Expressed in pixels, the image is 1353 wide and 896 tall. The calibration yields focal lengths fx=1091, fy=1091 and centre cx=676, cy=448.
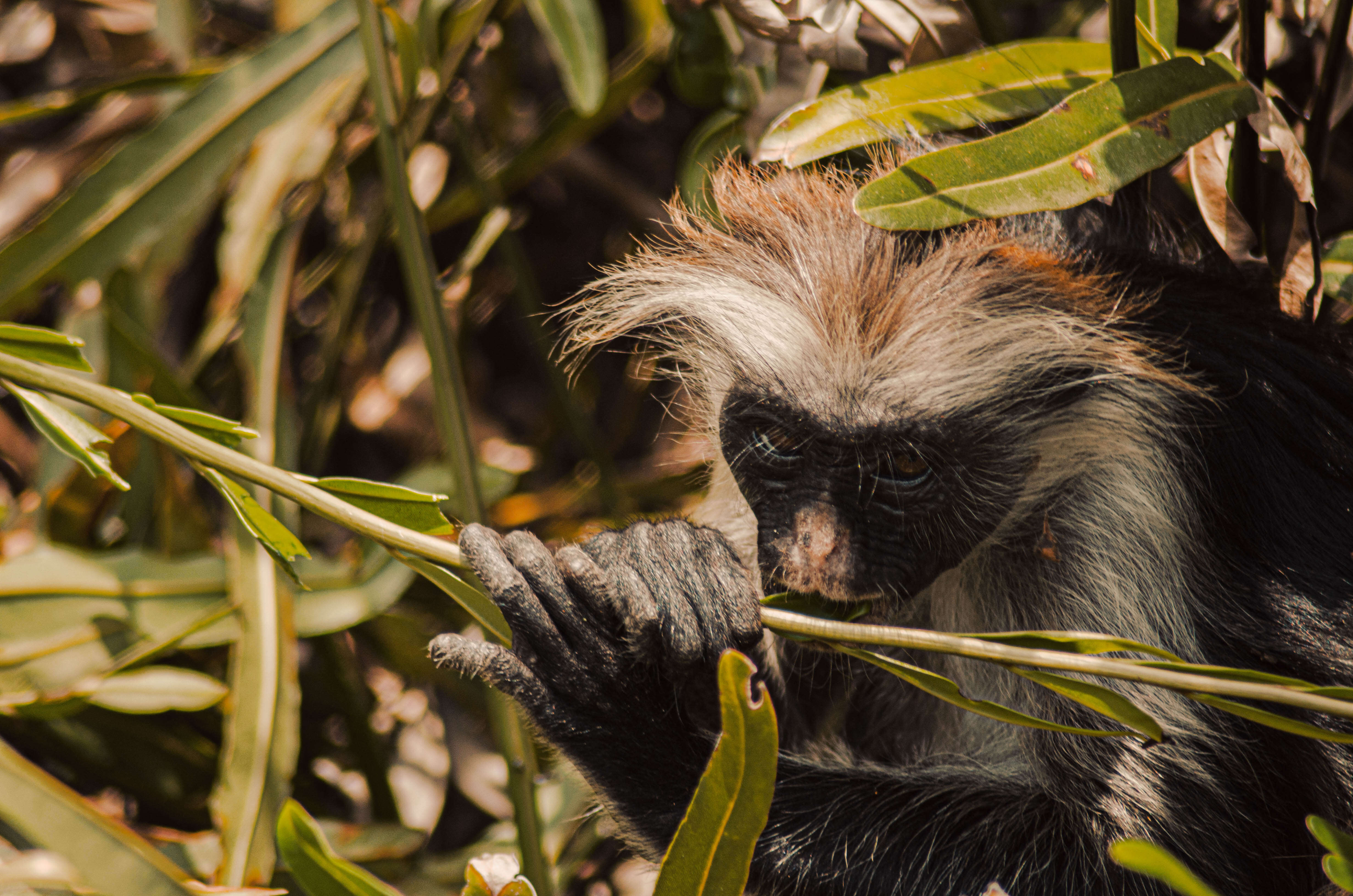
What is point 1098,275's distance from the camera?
175 cm

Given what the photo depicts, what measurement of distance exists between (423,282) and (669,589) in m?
0.80

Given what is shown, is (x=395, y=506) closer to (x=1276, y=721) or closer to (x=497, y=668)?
(x=497, y=668)

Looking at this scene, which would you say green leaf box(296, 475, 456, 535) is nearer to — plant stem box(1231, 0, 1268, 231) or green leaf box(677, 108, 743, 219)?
green leaf box(677, 108, 743, 219)

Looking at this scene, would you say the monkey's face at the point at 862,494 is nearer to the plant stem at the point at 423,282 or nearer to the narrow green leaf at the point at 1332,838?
the plant stem at the point at 423,282

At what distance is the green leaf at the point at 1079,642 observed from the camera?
1.15 metres

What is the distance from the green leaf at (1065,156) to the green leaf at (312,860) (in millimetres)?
1027

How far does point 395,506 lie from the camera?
140 cm

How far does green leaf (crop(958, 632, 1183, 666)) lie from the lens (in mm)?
1151

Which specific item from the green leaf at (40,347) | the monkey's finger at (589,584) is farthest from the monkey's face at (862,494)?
the green leaf at (40,347)

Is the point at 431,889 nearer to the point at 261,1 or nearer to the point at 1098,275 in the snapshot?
the point at 1098,275

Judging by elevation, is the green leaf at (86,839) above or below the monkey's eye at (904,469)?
above

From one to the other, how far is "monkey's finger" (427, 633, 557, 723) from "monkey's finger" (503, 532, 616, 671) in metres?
0.07

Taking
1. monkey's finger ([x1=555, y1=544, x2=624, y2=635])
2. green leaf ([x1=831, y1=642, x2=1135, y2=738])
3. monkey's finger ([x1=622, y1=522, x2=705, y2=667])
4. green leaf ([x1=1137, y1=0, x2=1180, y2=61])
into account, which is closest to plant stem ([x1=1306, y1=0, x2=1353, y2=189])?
green leaf ([x1=1137, y1=0, x2=1180, y2=61])

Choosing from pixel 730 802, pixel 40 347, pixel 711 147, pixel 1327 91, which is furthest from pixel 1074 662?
pixel 711 147
